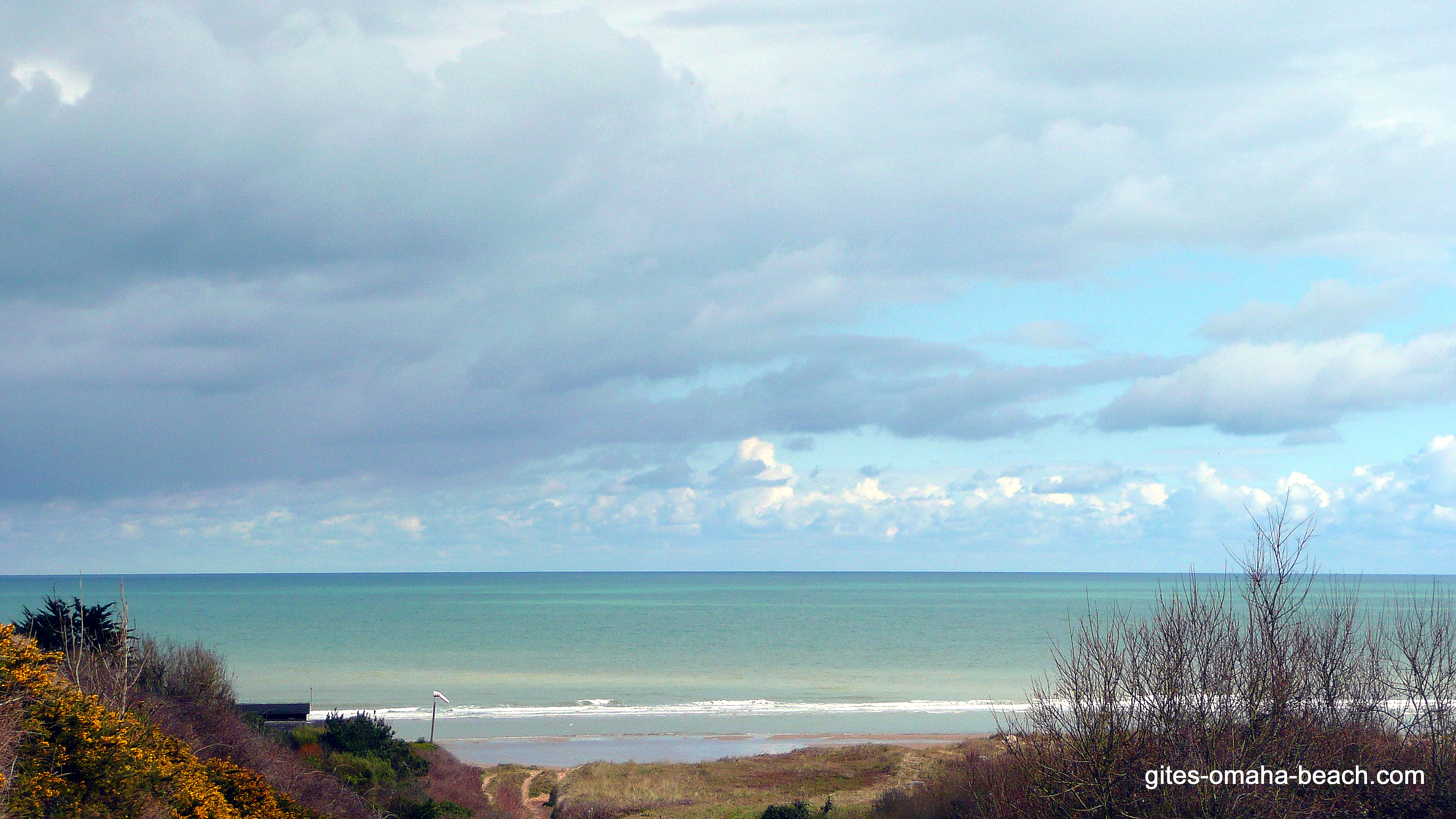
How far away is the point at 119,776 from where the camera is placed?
1469cm

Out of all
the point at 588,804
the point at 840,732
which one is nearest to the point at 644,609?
the point at 840,732

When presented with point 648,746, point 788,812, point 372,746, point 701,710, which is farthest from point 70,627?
point 701,710

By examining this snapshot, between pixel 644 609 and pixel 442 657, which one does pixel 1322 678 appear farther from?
pixel 644 609

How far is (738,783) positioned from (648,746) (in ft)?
36.4

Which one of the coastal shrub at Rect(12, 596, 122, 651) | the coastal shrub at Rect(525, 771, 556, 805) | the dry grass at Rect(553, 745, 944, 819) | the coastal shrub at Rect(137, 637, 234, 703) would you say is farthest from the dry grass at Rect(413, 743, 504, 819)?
the coastal shrub at Rect(12, 596, 122, 651)

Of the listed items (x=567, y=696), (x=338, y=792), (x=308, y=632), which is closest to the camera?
(x=338, y=792)

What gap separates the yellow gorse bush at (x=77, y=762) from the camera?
13.5 m

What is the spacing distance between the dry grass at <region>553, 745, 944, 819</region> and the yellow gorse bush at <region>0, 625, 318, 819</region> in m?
16.8

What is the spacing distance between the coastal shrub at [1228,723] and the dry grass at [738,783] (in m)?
12.6

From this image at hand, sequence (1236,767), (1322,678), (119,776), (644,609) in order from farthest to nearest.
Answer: (644,609)
(1322,678)
(1236,767)
(119,776)

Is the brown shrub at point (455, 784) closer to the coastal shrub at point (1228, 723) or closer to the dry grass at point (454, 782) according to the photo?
the dry grass at point (454, 782)

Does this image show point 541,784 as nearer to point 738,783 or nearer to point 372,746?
point 372,746

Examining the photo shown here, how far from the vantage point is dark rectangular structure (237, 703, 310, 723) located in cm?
3822

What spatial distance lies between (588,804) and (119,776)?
67.2 ft
